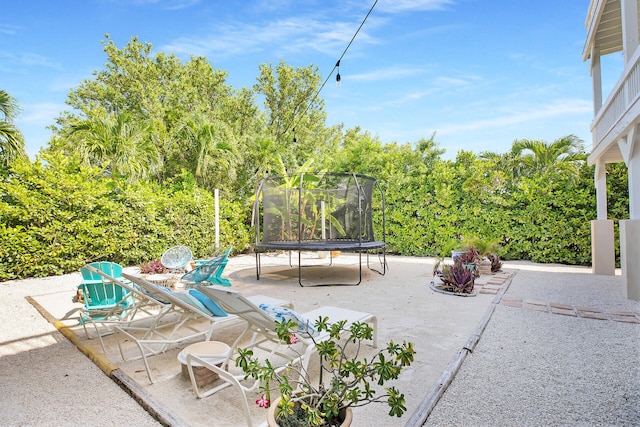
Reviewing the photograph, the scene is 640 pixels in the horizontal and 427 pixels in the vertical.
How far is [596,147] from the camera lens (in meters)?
7.98

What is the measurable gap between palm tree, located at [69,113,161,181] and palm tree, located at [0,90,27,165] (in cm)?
163

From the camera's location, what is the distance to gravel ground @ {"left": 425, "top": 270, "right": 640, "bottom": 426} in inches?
94.0

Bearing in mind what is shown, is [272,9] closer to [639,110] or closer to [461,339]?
[639,110]

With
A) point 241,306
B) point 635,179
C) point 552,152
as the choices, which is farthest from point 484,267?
point 552,152

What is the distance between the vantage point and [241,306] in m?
2.61

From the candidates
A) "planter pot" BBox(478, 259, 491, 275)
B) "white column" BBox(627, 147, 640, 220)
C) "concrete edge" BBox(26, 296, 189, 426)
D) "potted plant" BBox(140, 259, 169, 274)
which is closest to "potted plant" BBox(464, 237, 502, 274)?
"planter pot" BBox(478, 259, 491, 275)

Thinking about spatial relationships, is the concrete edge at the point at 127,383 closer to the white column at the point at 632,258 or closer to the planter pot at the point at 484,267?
the white column at the point at 632,258

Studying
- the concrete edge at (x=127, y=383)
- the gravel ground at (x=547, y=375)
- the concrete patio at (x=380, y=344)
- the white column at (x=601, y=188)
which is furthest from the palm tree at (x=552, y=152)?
the concrete edge at (x=127, y=383)

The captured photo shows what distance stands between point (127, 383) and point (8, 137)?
941 cm

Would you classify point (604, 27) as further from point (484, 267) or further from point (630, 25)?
point (484, 267)

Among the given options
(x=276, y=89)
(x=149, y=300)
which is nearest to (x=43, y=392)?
(x=149, y=300)

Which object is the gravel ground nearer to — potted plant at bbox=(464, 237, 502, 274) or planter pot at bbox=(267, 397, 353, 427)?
planter pot at bbox=(267, 397, 353, 427)

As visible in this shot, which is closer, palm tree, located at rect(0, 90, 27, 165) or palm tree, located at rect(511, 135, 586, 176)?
palm tree, located at rect(0, 90, 27, 165)

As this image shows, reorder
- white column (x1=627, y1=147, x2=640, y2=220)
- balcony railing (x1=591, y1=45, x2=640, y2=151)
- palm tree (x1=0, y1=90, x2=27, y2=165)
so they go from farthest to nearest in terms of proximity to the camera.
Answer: palm tree (x1=0, y1=90, x2=27, y2=165) → white column (x1=627, y1=147, x2=640, y2=220) → balcony railing (x1=591, y1=45, x2=640, y2=151)
